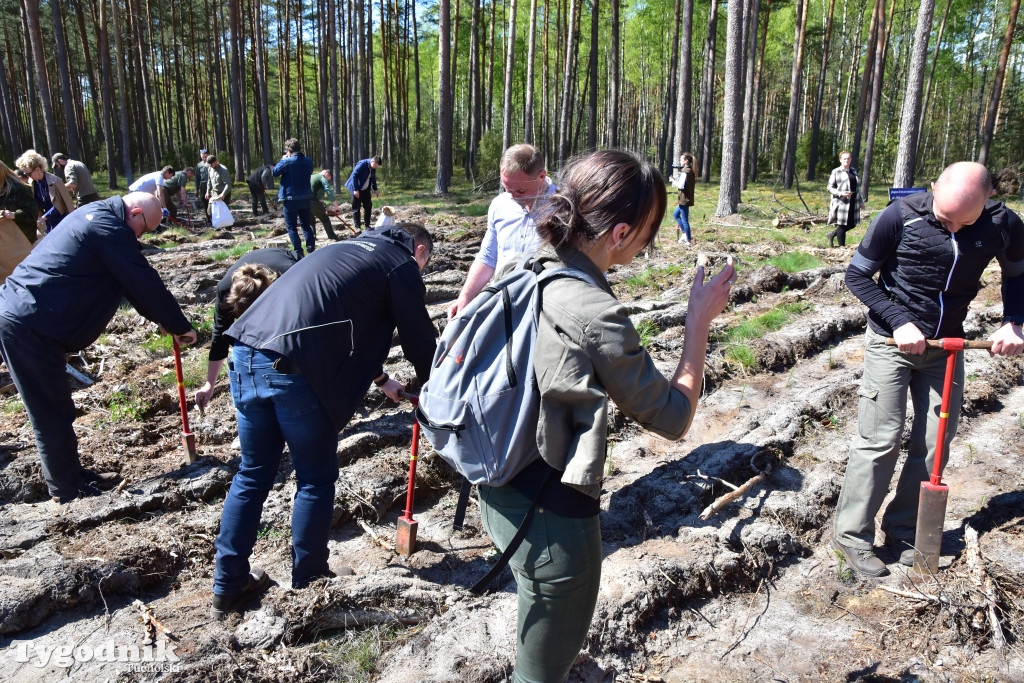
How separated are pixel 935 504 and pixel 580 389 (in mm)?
2503

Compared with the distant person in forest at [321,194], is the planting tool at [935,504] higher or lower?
lower

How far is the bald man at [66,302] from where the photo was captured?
13.1 feet

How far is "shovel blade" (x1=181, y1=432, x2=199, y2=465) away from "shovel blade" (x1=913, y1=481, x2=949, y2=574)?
14.1ft

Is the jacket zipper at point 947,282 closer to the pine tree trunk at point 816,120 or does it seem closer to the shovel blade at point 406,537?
the shovel blade at point 406,537

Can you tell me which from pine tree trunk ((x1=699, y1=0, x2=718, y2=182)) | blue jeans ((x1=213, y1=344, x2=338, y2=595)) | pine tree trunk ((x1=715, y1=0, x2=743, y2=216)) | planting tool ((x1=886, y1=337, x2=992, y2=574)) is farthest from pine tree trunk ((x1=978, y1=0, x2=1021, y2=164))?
blue jeans ((x1=213, y1=344, x2=338, y2=595))

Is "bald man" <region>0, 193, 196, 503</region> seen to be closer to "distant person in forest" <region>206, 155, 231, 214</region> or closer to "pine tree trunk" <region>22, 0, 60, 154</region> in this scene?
"distant person in forest" <region>206, 155, 231, 214</region>

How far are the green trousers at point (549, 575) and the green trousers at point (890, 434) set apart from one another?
2160mm

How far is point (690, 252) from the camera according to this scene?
11.5 meters

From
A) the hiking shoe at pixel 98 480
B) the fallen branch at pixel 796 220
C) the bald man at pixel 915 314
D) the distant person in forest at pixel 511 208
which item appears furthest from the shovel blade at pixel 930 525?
the fallen branch at pixel 796 220

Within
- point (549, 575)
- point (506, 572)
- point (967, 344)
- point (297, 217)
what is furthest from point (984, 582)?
point (297, 217)

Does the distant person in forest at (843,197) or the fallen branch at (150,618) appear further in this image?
the distant person in forest at (843,197)

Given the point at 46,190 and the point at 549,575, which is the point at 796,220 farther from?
the point at 549,575

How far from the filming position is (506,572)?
3.42 metres

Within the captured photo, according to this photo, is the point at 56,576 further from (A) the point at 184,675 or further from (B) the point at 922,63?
(B) the point at 922,63
